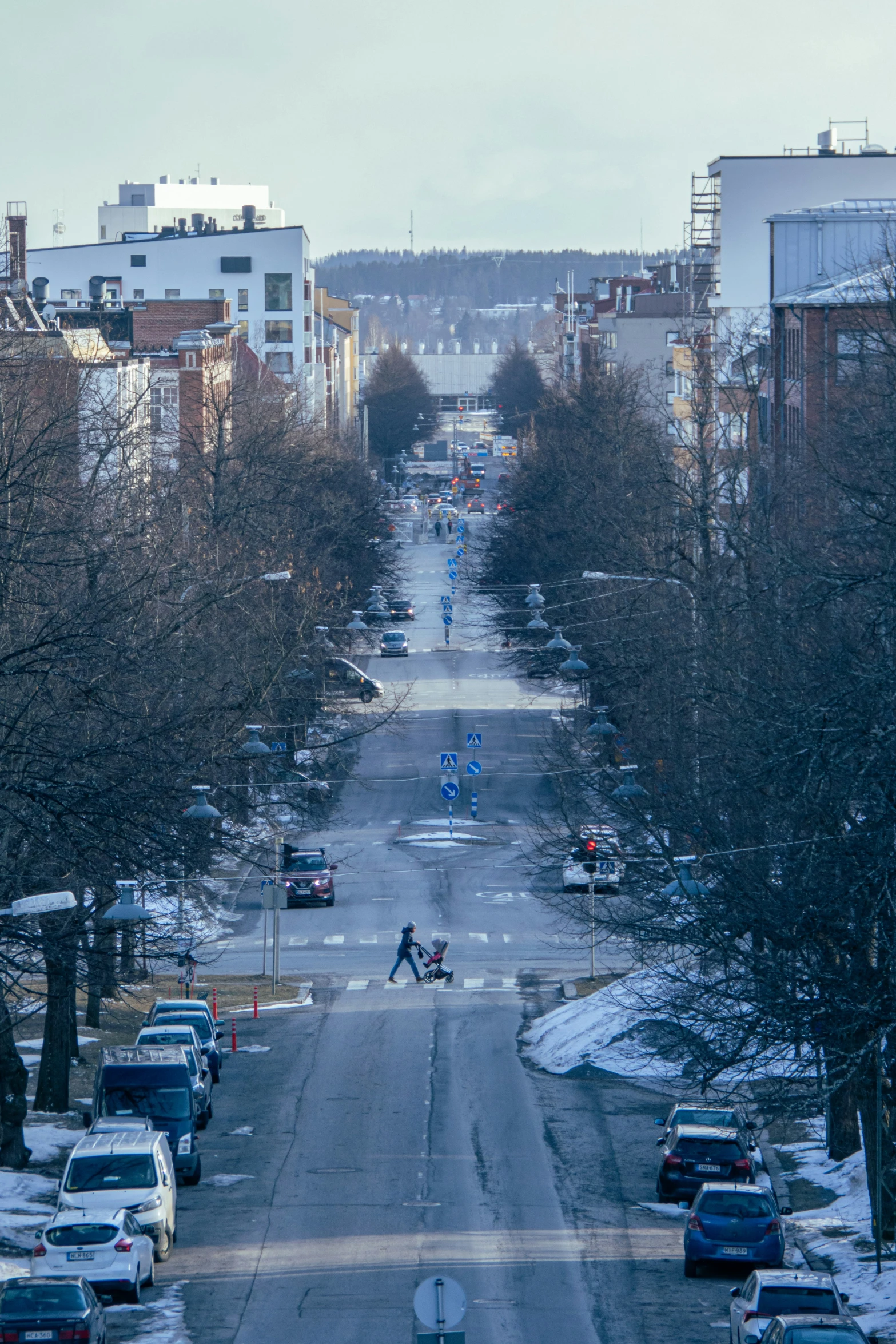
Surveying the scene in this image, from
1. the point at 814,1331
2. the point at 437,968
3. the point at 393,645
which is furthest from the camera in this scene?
the point at 393,645

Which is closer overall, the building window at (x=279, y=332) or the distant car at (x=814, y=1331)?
the distant car at (x=814, y=1331)

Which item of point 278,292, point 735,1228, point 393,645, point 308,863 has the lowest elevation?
point 308,863

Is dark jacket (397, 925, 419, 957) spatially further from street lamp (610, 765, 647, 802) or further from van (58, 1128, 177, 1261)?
van (58, 1128, 177, 1261)

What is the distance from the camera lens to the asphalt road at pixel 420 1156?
18031mm

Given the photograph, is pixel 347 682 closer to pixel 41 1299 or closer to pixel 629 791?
pixel 629 791

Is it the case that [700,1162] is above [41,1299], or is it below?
below

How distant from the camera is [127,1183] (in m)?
19.6

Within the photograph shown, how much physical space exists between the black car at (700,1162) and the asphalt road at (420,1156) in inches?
20.7

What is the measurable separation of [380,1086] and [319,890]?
16.1m

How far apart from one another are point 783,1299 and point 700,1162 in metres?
6.26

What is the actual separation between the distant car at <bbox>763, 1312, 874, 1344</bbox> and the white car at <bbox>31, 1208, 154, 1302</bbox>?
676 cm

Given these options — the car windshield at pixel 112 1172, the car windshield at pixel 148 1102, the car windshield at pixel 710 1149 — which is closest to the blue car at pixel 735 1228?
the car windshield at pixel 710 1149

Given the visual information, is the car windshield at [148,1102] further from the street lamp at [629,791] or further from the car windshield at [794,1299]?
the car windshield at [794,1299]

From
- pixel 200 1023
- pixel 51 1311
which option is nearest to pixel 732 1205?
pixel 51 1311
